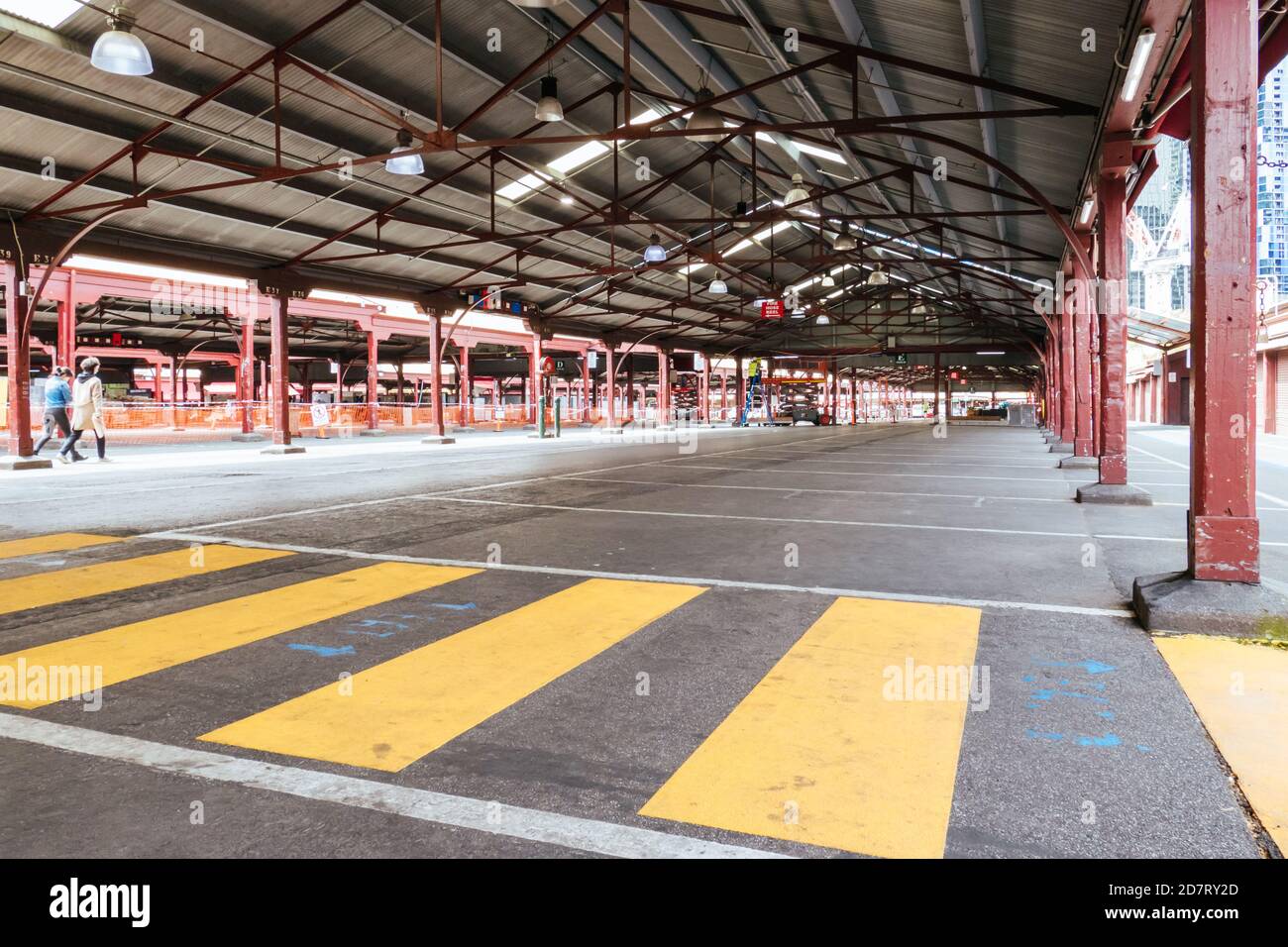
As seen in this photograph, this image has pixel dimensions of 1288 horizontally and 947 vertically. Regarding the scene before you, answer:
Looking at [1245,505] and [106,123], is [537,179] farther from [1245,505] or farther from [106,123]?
[1245,505]

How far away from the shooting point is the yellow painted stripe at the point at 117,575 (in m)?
5.03

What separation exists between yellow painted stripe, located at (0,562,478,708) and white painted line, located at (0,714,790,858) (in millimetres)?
598

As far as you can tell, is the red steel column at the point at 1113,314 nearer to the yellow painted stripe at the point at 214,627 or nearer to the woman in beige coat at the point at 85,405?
the yellow painted stripe at the point at 214,627

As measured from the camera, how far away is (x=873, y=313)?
48.3m

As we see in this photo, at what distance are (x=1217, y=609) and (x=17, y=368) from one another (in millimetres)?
19067

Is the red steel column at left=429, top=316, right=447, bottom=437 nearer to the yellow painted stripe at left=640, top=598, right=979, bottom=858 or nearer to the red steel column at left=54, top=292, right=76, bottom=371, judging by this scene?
the red steel column at left=54, top=292, right=76, bottom=371

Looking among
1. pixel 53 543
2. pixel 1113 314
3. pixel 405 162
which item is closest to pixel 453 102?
pixel 405 162

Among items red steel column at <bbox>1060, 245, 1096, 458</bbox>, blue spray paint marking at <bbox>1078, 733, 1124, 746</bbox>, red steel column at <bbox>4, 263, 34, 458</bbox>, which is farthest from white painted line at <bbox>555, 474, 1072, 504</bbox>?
red steel column at <bbox>4, 263, 34, 458</bbox>

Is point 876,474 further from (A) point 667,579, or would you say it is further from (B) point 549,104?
A: (A) point 667,579

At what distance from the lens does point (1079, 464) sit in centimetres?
1501

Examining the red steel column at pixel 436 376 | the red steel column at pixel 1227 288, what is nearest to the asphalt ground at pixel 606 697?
the red steel column at pixel 1227 288

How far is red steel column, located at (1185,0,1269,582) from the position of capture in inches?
176

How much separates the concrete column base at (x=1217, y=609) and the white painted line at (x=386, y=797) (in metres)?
3.29
